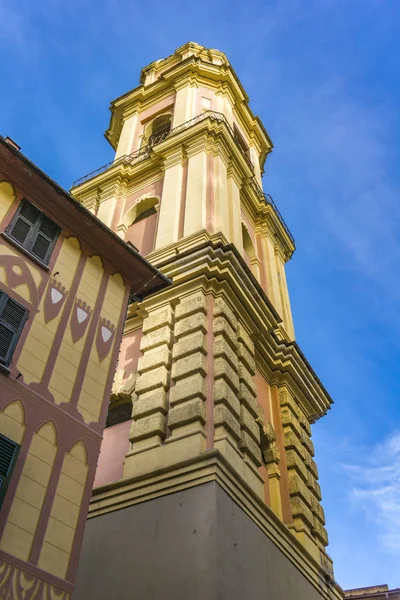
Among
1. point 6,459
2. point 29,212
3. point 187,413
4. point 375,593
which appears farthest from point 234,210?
point 375,593

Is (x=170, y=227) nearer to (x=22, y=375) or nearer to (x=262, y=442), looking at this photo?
(x=262, y=442)

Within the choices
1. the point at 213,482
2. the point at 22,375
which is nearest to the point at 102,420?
the point at 22,375

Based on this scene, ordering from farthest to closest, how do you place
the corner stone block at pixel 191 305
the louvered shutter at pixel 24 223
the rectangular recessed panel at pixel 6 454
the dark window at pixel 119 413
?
the dark window at pixel 119 413 → the corner stone block at pixel 191 305 → the louvered shutter at pixel 24 223 → the rectangular recessed panel at pixel 6 454

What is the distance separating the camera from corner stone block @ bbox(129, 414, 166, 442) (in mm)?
12141

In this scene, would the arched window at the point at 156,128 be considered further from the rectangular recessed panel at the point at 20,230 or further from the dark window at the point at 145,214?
the rectangular recessed panel at the point at 20,230

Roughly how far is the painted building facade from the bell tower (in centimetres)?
236

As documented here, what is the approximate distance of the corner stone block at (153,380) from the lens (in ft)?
42.8

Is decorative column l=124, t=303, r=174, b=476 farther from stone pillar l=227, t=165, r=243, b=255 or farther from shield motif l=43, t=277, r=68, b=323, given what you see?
stone pillar l=227, t=165, r=243, b=255

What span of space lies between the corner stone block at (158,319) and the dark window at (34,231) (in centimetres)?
438

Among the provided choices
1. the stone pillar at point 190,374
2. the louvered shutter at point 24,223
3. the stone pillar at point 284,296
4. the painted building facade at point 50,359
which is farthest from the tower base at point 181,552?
the stone pillar at point 284,296

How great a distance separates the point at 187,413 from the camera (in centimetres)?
1202

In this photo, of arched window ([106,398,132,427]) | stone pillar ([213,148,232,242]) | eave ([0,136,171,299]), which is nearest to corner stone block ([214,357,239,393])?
eave ([0,136,171,299])

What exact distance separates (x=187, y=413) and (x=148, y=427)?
88 cm

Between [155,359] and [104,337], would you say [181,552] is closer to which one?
[104,337]
